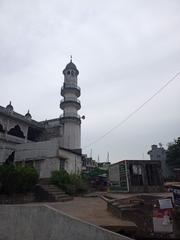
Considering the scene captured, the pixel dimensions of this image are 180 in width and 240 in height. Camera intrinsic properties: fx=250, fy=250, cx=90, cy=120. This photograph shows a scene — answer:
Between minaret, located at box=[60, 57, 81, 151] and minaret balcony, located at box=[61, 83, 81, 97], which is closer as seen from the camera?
minaret, located at box=[60, 57, 81, 151]

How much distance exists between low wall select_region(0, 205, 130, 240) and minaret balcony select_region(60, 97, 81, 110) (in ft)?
81.2

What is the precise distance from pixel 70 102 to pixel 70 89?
1869 millimetres

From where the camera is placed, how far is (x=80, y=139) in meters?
33.2

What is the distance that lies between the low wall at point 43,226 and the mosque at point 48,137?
1135cm

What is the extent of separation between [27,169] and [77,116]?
19.1 metres

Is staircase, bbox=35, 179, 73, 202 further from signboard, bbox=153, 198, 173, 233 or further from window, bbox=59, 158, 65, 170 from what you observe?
signboard, bbox=153, 198, 173, 233

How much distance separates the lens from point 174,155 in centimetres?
3778

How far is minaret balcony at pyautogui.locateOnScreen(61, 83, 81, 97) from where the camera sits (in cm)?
3352

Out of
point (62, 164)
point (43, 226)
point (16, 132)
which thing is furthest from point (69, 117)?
point (43, 226)

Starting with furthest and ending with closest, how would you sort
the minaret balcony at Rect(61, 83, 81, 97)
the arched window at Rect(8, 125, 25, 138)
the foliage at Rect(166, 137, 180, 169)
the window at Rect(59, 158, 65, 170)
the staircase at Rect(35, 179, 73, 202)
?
the foliage at Rect(166, 137, 180, 169) < the minaret balcony at Rect(61, 83, 81, 97) < the arched window at Rect(8, 125, 25, 138) < the window at Rect(59, 158, 65, 170) < the staircase at Rect(35, 179, 73, 202)

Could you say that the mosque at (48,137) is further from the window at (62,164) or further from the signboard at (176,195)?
the signboard at (176,195)

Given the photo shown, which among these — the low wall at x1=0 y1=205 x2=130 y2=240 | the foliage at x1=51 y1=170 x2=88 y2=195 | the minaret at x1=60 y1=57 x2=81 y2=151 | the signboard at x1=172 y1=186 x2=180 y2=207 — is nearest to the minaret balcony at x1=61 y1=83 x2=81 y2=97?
the minaret at x1=60 y1=57 x2=81 y2=151

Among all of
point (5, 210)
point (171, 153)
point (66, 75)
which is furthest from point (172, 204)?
point (171, 153)

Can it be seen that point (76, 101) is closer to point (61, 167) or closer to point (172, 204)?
point (61, 167)
